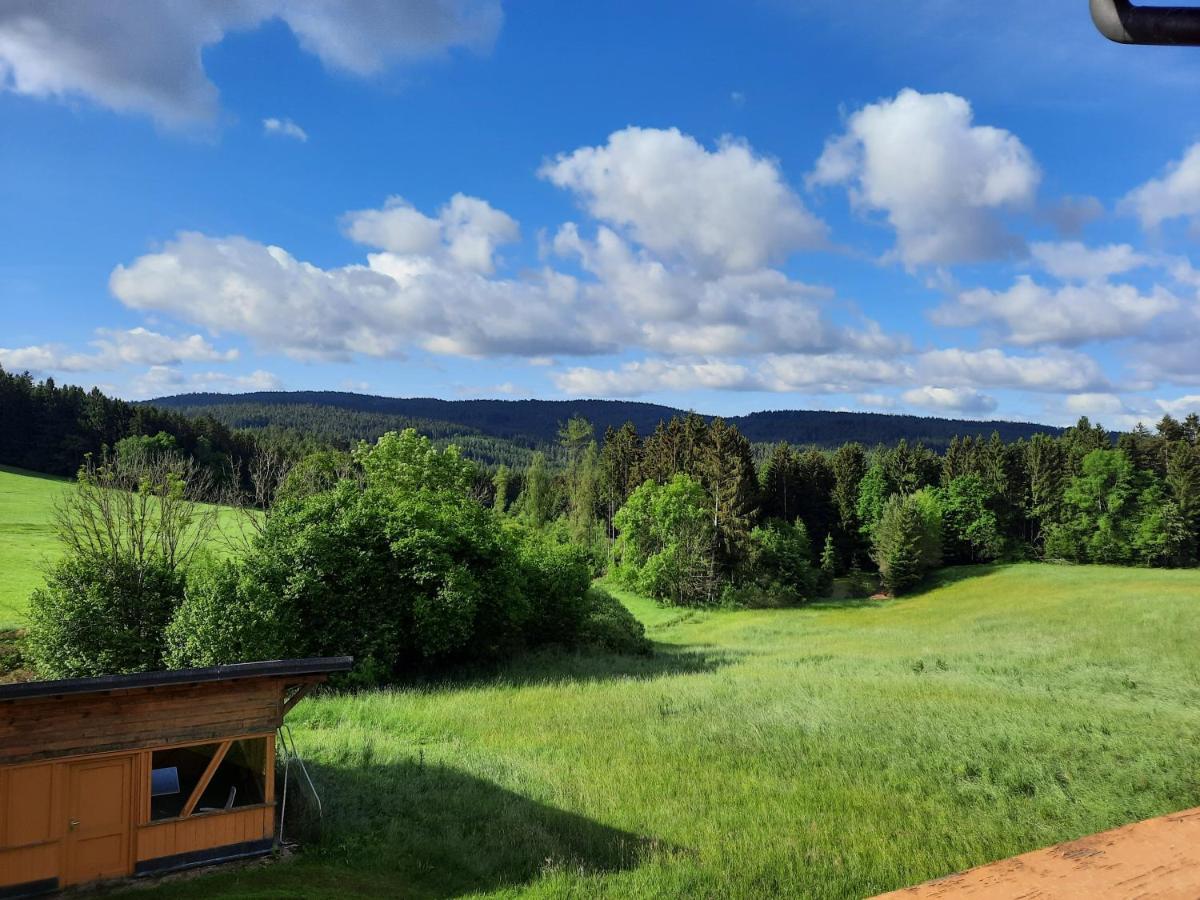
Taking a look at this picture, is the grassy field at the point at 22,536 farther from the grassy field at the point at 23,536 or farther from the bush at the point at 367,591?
the bush at the point at 367,591

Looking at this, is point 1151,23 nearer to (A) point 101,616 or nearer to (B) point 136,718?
(B) point 136,718

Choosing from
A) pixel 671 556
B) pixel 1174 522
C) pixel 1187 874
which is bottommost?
pixel 671 556

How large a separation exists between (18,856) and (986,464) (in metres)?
94.4

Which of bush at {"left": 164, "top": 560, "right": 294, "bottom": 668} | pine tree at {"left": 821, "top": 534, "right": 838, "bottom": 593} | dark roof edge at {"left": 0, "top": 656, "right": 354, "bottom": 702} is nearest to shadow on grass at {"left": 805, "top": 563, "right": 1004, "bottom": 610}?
pine tree at {"left": 821, "top": 534, "right": 838, "bottom": 593}

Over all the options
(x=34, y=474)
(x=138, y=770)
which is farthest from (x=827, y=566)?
(x=34, y=474)

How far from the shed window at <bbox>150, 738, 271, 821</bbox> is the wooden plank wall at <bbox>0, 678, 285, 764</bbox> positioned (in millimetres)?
406

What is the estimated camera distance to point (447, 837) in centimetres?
1497

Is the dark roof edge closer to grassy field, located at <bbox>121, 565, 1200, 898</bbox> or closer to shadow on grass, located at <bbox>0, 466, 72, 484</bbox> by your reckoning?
grassy field, located at <bbox>121, 565, 1200, 898</bbox>

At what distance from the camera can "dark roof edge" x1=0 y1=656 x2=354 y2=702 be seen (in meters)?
12.2

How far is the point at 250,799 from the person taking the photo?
567 inches

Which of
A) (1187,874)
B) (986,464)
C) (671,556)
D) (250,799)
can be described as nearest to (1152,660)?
(250,799)

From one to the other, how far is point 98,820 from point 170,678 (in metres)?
2.71

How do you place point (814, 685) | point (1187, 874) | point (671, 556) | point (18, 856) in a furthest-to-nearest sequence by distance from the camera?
point (671, 556)
point (814, 685)
point (18, 856)
point (1187, 874)

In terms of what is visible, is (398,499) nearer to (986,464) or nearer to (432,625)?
(432,625)
